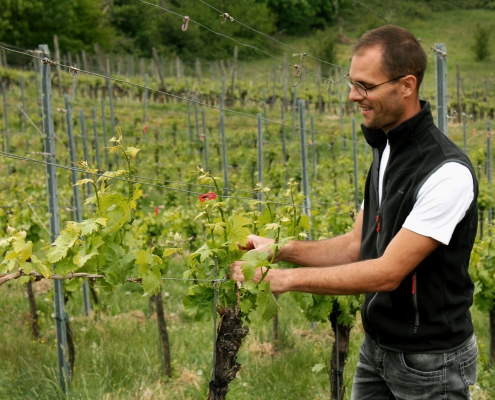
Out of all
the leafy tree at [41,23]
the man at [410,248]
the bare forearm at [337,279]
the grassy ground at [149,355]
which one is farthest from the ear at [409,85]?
the leafy tree at [41,23]

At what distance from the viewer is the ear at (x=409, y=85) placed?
107 inches

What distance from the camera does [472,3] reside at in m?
64.8

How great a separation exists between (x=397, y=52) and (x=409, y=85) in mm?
131

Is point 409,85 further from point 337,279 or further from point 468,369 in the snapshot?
point 468,369

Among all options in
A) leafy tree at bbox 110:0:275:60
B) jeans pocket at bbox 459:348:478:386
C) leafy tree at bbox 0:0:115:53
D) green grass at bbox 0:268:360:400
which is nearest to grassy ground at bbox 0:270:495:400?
green grass at bbox 0:268:360:400

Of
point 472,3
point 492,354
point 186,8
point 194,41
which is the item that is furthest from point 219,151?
point 472,3

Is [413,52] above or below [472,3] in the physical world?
below

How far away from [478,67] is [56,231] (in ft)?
157

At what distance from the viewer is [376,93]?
275cm

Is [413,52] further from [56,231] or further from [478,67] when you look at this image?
[478,67]

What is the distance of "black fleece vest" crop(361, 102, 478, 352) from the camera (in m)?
2.67

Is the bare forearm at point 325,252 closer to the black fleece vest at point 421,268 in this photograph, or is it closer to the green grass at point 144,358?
the black fleece vest at point 421,268

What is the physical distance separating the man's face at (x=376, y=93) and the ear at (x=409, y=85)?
0.08ft

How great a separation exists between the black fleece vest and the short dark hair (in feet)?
0.58
